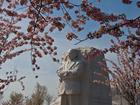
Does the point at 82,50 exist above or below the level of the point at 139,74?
above

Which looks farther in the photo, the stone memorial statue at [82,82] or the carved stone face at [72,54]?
the carved stone face at [72,54]

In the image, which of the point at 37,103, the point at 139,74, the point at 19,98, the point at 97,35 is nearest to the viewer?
the point at 97,35

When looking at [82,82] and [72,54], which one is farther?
[72,54]

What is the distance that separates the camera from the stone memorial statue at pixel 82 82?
15.0 meters

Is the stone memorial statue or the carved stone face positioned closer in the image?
the stone memorial statue

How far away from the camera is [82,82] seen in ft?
50.0

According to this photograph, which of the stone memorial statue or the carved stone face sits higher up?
the carved stone face

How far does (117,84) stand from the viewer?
15.2 metres

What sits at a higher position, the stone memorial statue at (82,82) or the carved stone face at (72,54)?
the carved stone face at (72,54)

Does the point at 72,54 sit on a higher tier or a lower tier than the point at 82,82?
higher

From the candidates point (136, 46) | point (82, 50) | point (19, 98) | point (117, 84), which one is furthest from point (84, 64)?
point (19, 98)

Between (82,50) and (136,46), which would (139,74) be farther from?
(136,46)

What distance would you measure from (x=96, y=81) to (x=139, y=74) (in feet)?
6.64

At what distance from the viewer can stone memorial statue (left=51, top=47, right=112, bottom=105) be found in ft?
49.1
